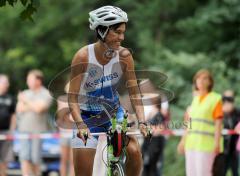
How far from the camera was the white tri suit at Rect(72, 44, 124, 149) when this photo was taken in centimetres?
970

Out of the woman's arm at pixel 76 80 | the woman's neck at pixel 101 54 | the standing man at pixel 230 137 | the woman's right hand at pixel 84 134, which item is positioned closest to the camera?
the woman's right hand at pixel 84 134

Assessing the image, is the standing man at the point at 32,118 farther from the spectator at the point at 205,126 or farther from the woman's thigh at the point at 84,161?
the woman's thigh at the point at 84,161

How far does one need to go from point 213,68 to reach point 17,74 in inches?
539

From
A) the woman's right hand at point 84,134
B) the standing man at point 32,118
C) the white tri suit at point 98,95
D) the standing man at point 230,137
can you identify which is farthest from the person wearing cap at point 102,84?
the standing man at point 32,118

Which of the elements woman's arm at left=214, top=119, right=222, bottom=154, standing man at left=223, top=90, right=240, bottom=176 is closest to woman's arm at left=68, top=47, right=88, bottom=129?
woman's arm at left=214, top=119, right=222, bottom=154

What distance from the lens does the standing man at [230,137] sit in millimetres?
16219

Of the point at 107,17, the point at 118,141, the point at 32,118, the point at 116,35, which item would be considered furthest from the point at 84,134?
the point at 32,118

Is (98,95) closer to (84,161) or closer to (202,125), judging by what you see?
(84,161)

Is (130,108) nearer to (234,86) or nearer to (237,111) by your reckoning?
(237,111)

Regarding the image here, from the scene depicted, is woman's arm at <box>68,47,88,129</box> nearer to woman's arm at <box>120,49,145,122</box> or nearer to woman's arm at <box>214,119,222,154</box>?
woman's arm at <box>120,49,145,122</box>

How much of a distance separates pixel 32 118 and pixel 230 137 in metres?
3.34

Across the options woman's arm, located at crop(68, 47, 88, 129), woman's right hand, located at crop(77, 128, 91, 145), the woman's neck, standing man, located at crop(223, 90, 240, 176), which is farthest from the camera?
standing man, located at crop(223, 90, 240, 176)

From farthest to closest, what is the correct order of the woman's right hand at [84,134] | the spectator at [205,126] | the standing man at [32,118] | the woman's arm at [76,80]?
the standing man at [32,118] → the spectator at [205,126] → the woman's arm at [76,80] → the woman's right hand at [84,134]

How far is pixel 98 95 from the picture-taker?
9.74 m
